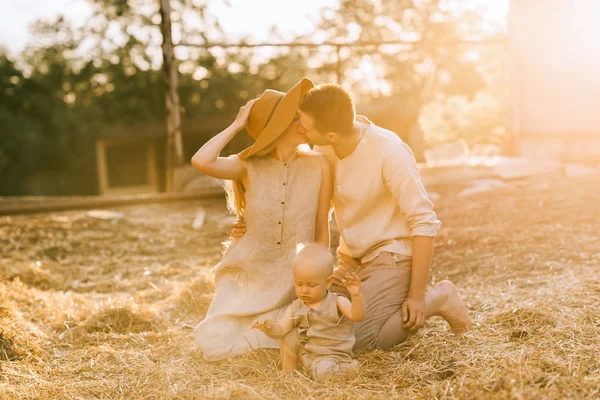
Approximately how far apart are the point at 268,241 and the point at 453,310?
3.29 ft

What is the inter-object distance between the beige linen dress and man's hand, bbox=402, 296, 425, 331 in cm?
57

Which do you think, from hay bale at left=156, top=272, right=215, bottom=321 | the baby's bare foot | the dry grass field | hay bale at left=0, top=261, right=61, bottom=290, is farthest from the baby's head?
hay bale at left=0, top=261, right=61, bottom=290

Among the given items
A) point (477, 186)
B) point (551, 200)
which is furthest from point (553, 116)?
point (551, 200)

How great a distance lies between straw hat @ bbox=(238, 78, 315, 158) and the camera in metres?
Answer: 3.09

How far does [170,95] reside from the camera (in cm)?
804

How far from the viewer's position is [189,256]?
6133 mm

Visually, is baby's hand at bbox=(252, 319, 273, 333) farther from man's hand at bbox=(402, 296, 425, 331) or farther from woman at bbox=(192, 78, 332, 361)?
man's hand at bbox=(402, 296, 425, 331)

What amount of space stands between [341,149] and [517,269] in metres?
2.14

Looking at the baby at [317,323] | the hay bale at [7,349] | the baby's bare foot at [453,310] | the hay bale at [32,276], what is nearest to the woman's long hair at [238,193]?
the baby at [317,323]

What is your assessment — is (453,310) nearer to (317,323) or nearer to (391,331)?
(391,331)

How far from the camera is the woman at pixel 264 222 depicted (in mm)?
3184

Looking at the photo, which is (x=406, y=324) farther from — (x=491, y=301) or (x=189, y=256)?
(x=189, y=256)

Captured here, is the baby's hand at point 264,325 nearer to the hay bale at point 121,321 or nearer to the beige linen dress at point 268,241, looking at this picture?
the beige linen dress at point 268,241

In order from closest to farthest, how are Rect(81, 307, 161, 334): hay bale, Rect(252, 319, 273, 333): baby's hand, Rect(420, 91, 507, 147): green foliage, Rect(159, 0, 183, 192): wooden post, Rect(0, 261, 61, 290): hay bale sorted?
1. Rect(252, 319, 273, 333): baby's hand
2. Rect(81, 307, 161, 334): hay bale
3. Rect(0, 261, 61, 290): hay bale
4. Rect(159, 0, 183, 192): wooden post
5. Rect(420, 91, 507, 147): green foliage
